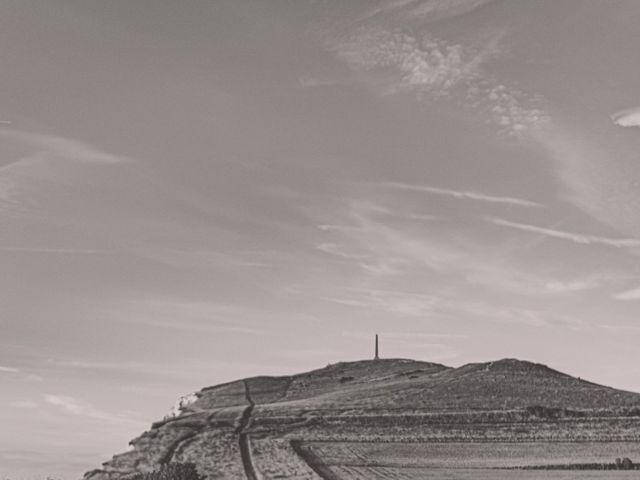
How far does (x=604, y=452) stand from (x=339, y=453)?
21.1 meters

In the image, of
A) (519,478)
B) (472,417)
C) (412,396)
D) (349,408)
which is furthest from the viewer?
(412,396)

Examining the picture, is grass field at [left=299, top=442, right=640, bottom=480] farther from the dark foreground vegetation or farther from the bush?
the bush

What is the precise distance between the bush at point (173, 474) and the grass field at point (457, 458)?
9026 mm

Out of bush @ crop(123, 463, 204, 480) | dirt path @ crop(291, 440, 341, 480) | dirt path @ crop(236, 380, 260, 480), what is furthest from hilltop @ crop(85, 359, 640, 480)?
bush @ crop(123, 463, 204, 480)

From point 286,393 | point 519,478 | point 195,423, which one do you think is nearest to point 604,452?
point 519,478

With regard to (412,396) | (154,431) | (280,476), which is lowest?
(280,476)

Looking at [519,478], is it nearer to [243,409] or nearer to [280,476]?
[280,476]

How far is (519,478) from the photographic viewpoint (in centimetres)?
5262

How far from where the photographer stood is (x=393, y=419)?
81.8 m

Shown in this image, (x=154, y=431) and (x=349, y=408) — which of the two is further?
(x=349, y=408)

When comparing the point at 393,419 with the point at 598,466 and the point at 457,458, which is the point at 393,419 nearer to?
the point at 457,458

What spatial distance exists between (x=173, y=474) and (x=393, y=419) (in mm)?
34071

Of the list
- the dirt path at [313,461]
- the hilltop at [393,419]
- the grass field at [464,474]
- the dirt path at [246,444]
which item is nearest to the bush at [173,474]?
the hilltop at [393,419]

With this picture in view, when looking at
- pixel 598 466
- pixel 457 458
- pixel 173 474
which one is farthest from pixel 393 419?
A: pixel 173 474
